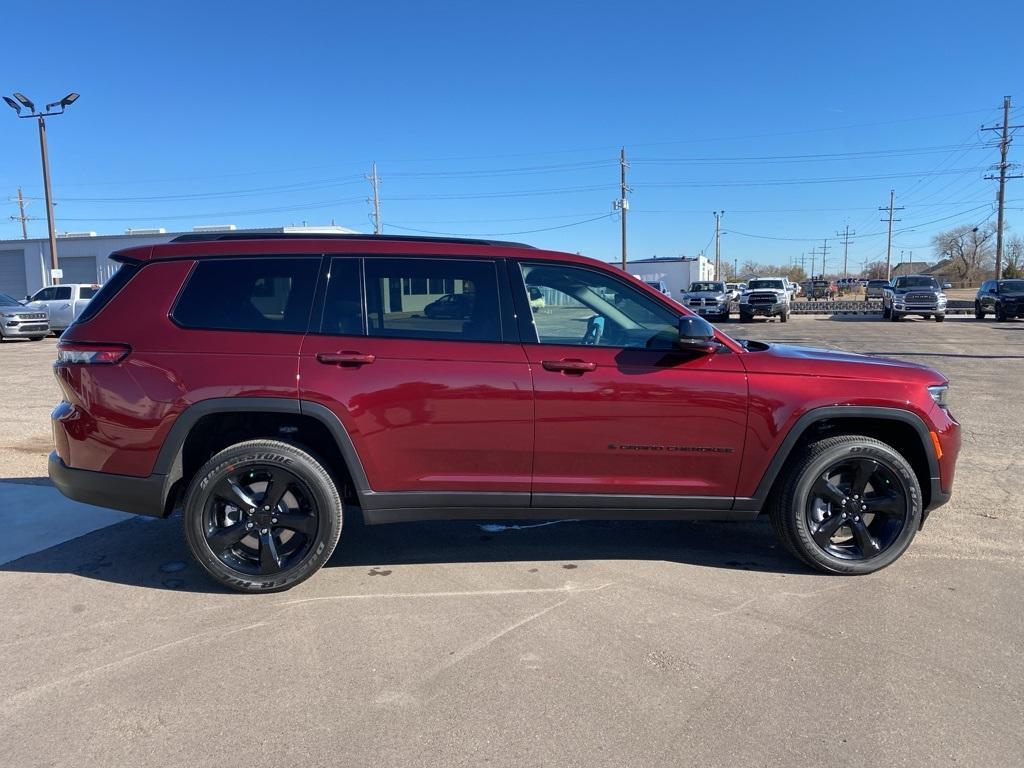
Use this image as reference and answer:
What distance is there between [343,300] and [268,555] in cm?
145

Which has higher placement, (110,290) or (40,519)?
(110,290)

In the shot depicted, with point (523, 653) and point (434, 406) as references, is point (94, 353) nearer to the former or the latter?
point (434, 406)

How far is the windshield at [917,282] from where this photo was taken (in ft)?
104

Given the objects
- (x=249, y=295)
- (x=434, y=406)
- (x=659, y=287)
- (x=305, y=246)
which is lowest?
(x=434, y=406)

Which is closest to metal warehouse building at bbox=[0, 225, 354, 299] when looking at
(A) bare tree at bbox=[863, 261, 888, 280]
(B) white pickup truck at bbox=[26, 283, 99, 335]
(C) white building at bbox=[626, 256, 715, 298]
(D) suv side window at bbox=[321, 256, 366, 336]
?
(B) white pickup truck at bbox=[26, 283, 99, 335]

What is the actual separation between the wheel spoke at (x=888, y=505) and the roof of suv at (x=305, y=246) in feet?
7.92

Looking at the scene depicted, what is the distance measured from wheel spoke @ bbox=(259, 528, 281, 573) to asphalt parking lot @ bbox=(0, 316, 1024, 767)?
18 centimetres

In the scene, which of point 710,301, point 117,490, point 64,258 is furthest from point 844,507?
point 64,258

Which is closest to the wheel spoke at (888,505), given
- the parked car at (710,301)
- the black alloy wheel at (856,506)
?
the black alloy wheel at (856,506)

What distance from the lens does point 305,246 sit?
13.3 feet

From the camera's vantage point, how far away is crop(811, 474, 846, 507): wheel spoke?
407 centimetres

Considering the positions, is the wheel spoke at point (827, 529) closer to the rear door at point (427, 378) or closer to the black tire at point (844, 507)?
the black tire at point (844, 507)

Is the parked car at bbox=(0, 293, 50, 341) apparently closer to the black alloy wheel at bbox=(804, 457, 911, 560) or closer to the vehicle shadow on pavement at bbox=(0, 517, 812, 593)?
the vehicle shadow on pavement at bbox=(0, 517, 812, 593)

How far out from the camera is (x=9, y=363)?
15688 mm
